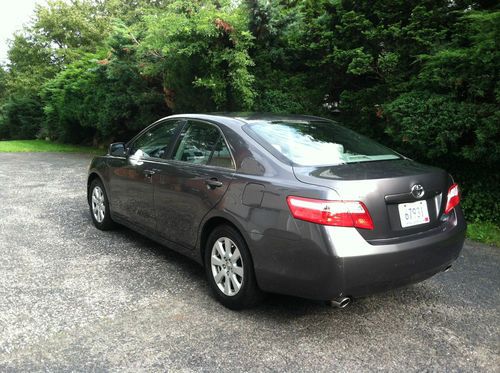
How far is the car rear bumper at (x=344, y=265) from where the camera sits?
279cm

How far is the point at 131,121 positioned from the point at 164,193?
997cm

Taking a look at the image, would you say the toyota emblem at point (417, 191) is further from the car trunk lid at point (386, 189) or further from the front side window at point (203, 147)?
the front side window at point (203, 147)

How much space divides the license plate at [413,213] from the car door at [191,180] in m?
1.28

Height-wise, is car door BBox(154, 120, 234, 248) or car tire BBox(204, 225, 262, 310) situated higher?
car door BBox(154, 120, 234, 248)

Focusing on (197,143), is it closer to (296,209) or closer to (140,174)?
(140,174)

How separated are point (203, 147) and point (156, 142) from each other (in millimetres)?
930

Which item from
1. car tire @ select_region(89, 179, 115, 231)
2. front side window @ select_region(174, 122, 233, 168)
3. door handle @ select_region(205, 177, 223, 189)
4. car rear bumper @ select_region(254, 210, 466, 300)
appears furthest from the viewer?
car tire @ select_region(89, 179, 115, 231)

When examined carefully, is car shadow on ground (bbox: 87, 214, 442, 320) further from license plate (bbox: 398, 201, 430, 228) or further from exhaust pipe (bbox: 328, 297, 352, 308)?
license plate (bbox: 398, 201, 430, 228)

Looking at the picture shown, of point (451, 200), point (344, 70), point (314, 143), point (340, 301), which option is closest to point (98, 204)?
point (314, 143)

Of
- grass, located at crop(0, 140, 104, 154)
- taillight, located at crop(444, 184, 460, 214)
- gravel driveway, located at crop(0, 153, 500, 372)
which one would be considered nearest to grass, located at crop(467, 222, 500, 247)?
gravel driveway, located at crop(0, 153, 500, 372)

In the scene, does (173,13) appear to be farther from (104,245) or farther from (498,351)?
(498,351)

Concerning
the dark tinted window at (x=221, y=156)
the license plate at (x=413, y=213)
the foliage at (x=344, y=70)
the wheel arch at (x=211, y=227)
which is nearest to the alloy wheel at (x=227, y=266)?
the wheel arch at (x=211, y=227)

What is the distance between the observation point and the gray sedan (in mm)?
2854

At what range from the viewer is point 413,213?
3109 mm
